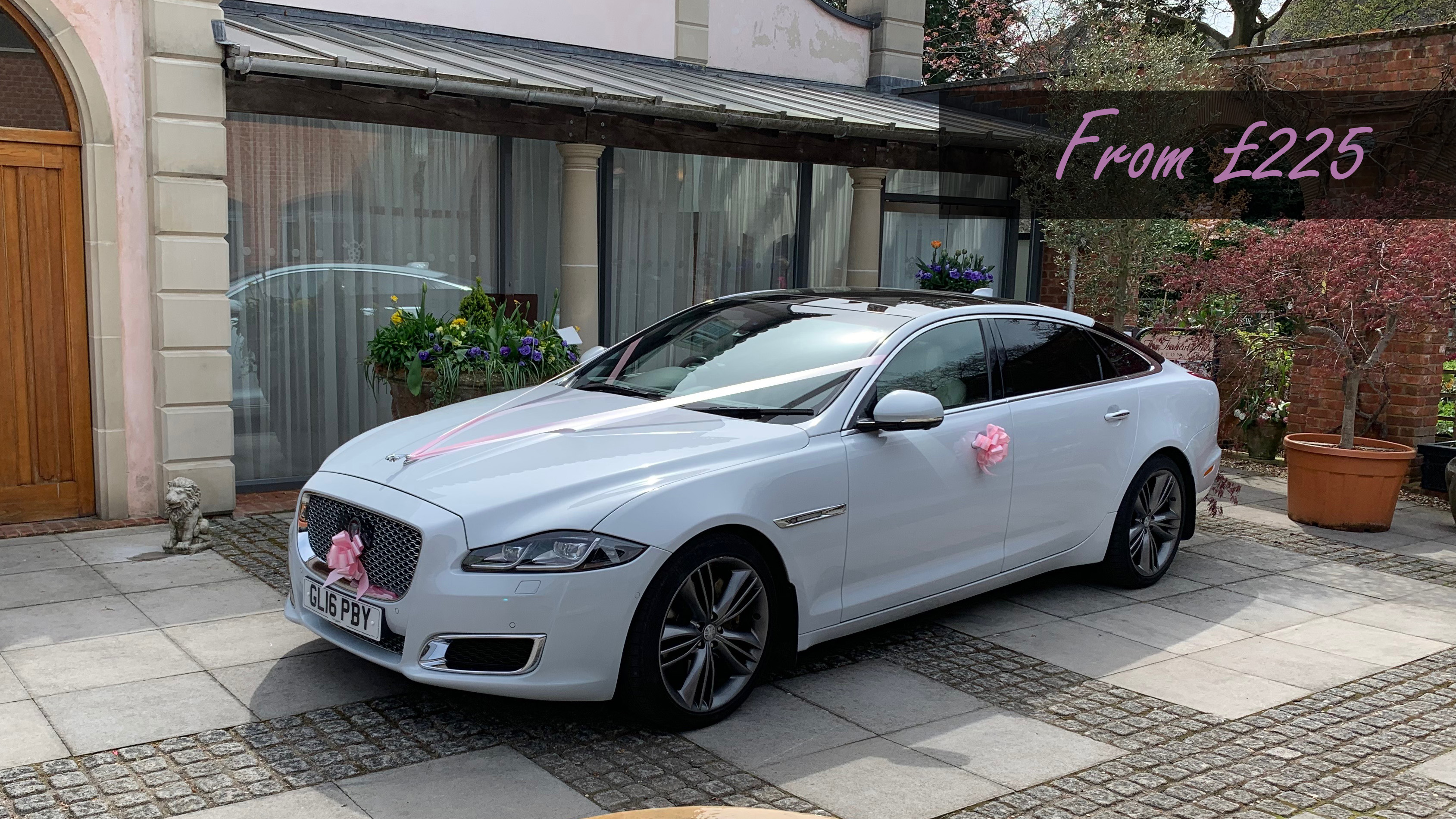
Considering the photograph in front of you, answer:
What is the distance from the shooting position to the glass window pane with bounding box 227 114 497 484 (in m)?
8.70

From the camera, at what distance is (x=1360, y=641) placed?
6.19 m

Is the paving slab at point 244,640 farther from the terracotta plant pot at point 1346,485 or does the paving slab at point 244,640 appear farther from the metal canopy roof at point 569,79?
the terracotta plant pot at point 1346,485

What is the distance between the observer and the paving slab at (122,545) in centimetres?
682

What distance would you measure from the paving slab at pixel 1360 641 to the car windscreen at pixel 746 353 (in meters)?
2.67

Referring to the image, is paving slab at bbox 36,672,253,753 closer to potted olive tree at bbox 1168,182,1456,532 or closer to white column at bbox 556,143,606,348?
white column at bbox 556,143,606,348

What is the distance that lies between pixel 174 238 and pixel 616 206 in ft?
12.8

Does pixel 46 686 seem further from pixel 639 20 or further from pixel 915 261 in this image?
pixel 915 261

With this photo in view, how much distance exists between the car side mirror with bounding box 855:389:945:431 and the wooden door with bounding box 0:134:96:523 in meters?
5.17

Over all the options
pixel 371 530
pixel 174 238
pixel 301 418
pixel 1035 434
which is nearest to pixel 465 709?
pixel 371 530

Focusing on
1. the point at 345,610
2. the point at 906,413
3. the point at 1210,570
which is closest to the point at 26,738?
the point at 345,610

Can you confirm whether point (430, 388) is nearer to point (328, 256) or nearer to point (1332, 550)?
point (328, 256)

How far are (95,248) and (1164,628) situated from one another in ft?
21.4

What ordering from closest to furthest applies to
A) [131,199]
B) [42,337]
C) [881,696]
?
[881,696] → [42,337] → [131,199]

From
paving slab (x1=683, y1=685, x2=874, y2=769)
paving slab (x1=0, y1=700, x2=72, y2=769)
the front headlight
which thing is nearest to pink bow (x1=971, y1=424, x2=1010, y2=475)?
paving slab (x1=683, y1=685, x2=874, y2=769)
